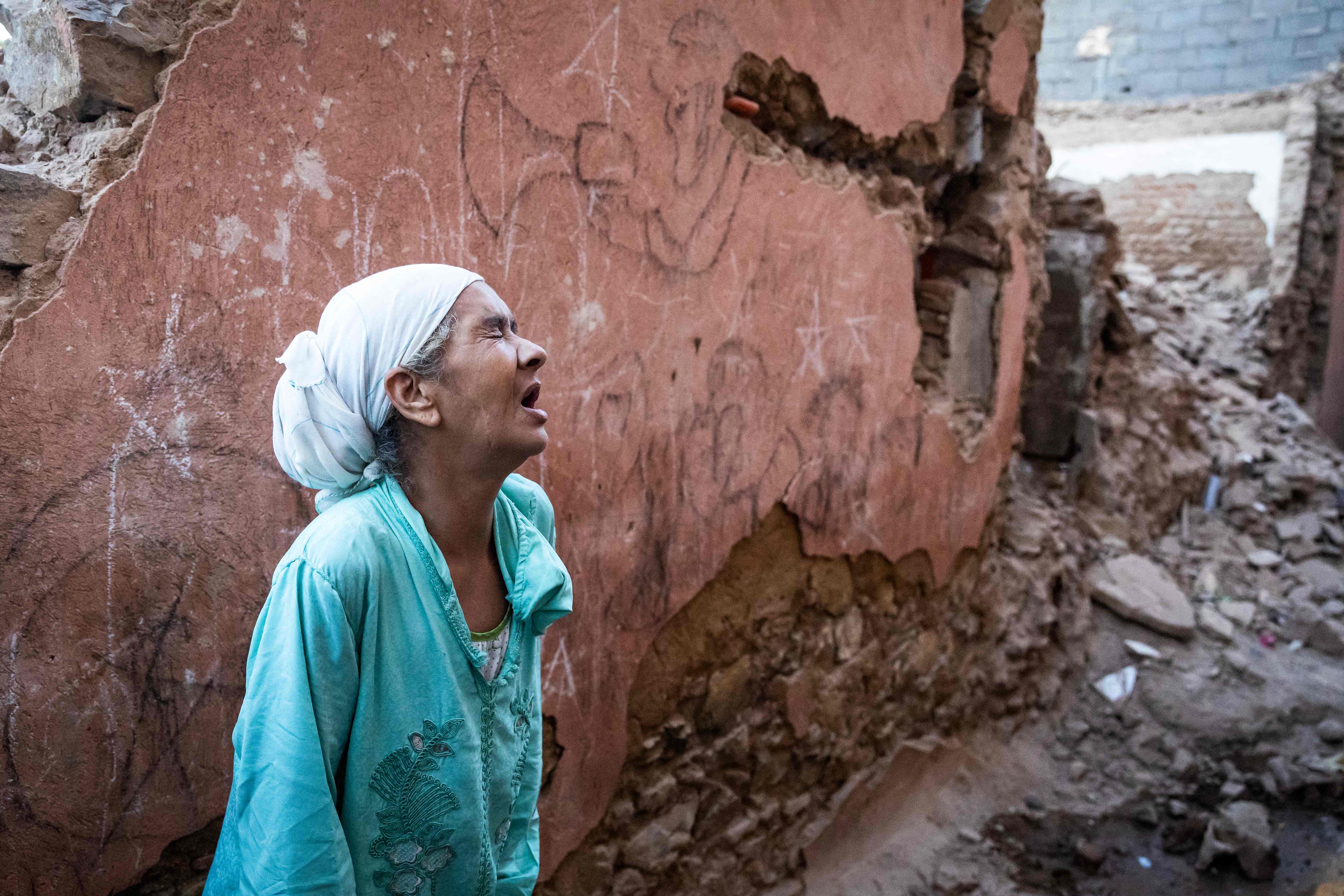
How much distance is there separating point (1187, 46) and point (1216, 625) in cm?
922

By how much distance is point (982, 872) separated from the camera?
10.3 ft

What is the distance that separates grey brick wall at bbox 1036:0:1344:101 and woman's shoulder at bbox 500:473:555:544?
35.0 feet

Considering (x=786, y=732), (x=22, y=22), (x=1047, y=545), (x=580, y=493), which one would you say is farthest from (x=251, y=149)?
(x=1047, y=545)

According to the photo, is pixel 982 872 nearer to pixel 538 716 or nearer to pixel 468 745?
pixel 538 716

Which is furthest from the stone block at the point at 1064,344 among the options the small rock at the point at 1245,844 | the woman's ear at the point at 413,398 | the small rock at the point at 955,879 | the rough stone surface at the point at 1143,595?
the woman's ear at the point at 413,398

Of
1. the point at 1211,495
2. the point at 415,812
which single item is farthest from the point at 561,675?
the point at 1211,495

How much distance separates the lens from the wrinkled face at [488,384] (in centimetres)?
122

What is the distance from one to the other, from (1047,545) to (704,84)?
3.13 metres

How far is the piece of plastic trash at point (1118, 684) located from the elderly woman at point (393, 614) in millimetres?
3748

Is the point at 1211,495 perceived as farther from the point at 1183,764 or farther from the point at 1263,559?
the point at 1183,764

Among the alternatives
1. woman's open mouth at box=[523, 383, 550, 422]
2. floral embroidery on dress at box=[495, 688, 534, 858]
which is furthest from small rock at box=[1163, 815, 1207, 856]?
woman's open mouth at box=[523, 383, 550, 422]

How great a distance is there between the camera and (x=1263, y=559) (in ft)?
17.6

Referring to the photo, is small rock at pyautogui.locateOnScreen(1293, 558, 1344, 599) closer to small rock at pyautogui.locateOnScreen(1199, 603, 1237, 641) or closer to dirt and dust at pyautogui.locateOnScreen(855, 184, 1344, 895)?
dirt and dust at pyautogui.locateOnScreen(855, 184, 1344, 895)

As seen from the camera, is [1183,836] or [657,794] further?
[1183,836]
